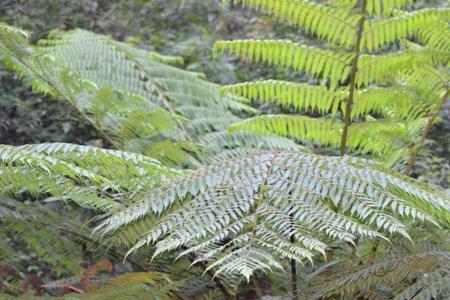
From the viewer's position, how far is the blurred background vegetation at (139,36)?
3426 millimetres

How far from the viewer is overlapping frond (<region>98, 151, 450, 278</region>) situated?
1.34 meters

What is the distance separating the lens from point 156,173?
170 centimetres


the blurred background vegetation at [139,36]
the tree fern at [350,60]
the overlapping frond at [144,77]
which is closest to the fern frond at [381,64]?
the tree fern at [350,60]

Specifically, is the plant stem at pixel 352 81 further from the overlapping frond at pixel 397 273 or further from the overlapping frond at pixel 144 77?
the overlapping frond at pixel 144 77

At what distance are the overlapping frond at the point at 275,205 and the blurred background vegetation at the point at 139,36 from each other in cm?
155

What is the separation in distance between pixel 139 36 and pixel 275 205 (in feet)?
11.2

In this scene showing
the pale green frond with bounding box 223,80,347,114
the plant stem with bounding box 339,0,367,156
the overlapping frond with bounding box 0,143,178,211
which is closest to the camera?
the overlapping frond with bounding box 0,143,178,211

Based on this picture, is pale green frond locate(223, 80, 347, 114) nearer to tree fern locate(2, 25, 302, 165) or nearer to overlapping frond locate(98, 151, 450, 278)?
tree fern locate(2, 25, 302, 165)

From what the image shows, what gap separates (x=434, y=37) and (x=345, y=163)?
2.45 feet

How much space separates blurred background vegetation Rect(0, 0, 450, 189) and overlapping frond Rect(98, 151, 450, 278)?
1547mm

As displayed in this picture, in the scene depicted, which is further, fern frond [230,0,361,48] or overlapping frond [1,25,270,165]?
overlapping frond [1,25,270,165]

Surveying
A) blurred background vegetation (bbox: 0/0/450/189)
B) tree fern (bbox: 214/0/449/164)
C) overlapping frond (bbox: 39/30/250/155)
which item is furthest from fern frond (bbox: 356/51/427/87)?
blurred background vegetation (bbox: 0/0/450/189)

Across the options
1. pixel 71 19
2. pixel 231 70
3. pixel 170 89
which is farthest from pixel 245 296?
pixel 71 19

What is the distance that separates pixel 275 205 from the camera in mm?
1419
